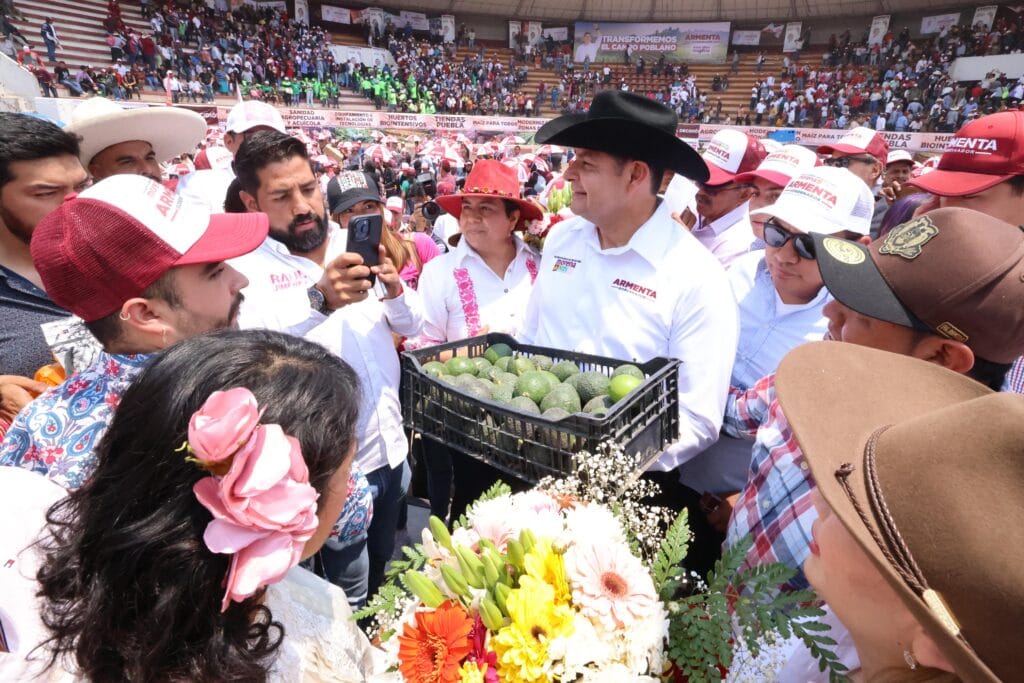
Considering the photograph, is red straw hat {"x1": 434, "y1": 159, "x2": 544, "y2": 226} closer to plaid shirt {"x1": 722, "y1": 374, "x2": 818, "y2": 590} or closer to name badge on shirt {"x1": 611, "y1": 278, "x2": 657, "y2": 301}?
name badge on shirt {"x1": 611, "y1": 278, "x2": 657, "y2": 301}

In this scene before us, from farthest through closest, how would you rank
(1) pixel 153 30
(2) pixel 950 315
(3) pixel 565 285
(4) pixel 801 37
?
1. (4) pixel 801 37
2. (1) pixel 153 30
3. (3) pixel 565 285
4. (2) pixel 950 315

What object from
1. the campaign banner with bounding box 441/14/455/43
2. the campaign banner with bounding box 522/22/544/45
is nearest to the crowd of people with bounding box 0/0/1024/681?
the campaign banner with bounding box 441/14/455/43

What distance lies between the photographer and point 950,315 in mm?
1422

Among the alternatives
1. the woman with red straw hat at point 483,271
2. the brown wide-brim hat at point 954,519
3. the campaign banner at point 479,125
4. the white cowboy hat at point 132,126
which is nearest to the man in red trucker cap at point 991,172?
the woman with red straw hat at point 483,271

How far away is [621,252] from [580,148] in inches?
19.7

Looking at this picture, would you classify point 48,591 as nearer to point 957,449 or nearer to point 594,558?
point 594,558

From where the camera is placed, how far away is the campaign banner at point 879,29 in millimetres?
33656

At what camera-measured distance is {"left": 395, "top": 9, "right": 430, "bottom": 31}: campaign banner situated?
3747cm

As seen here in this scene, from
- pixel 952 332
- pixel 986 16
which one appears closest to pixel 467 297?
pixel 952 332

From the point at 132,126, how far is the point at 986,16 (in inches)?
1650

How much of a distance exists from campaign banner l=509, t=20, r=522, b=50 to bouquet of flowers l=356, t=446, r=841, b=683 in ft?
145

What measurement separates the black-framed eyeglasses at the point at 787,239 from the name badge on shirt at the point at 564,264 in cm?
87

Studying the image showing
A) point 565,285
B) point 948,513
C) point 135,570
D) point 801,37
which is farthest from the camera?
→ point 801,37

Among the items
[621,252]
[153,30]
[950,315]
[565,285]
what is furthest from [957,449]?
[153,30]
